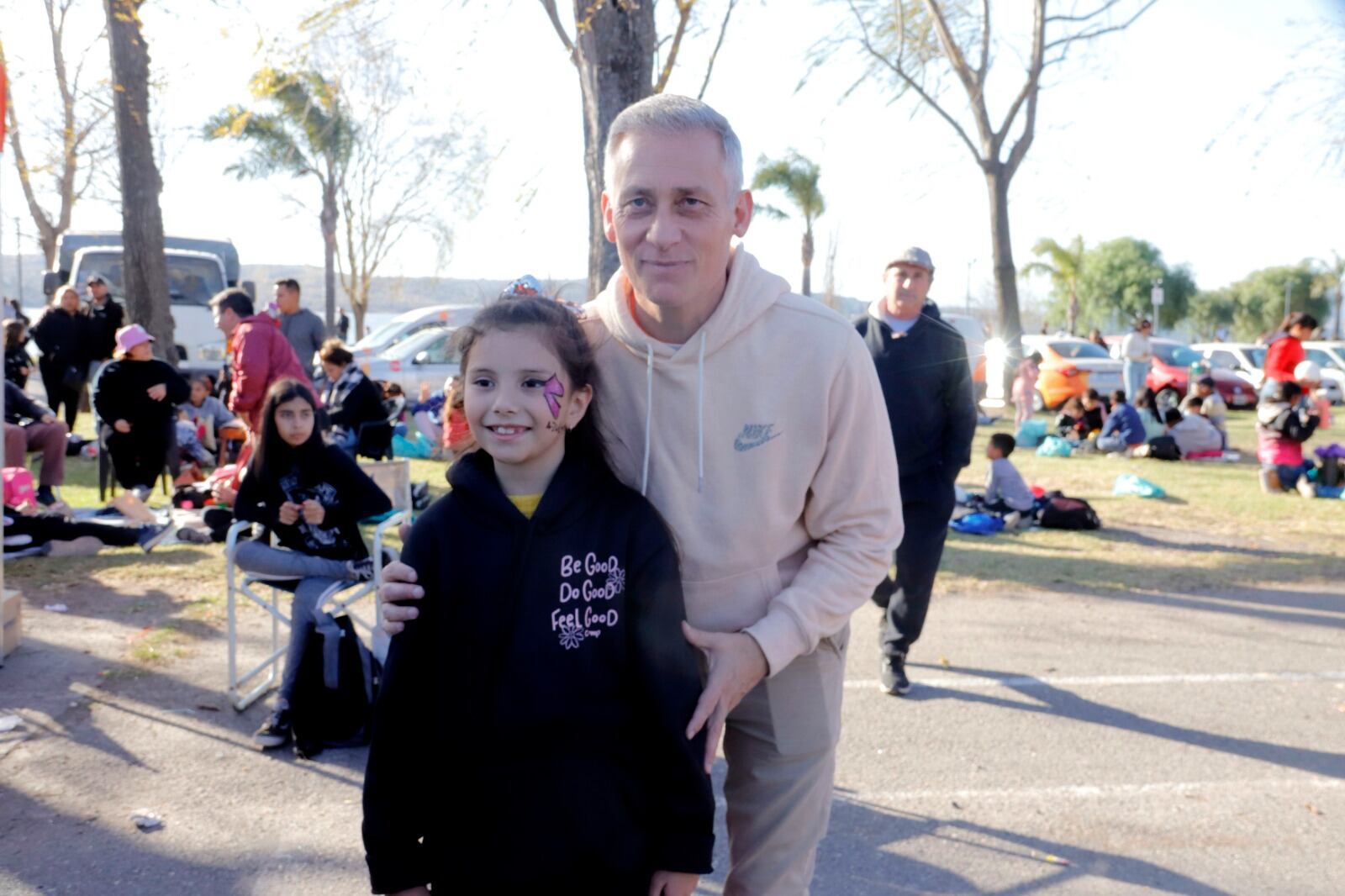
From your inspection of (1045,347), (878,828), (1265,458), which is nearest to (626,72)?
(878,828)

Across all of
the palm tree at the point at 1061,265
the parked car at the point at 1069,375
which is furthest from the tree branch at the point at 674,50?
the palm tree at the point at 1061,265

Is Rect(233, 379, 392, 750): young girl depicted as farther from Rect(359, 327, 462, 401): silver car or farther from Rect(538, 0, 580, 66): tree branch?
Rect(359, 327, 462, 401): silver car

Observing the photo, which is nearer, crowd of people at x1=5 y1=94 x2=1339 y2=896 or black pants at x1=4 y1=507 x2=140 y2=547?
crowd of people at x1=5 y1=94 x2=1339 y2=896

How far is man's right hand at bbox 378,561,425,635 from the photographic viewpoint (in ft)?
6.62

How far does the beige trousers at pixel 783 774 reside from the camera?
2.30 meters

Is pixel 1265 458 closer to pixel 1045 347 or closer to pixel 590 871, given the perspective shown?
pixel 1045 347

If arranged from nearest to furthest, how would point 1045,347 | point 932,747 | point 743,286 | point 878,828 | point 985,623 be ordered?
point 743,286
point 878,828
point 932,747
point 985,623
point 1045,347

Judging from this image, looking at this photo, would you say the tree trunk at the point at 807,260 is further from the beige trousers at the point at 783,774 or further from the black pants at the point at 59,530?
the beige trousers at the point at 783,774

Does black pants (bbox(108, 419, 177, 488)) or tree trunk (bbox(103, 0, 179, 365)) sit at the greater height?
tree trunk (bbox(103, 0, 179, 365))

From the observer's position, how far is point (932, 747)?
5.01 meters

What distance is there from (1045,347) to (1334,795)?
69.3 ft

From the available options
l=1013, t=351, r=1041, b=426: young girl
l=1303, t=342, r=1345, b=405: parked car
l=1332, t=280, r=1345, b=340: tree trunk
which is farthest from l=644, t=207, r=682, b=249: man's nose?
l=1332, t=280, r=1345, b=340: tree trunk

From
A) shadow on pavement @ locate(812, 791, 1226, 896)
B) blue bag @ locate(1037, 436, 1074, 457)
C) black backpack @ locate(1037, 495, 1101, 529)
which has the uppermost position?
blue bag @ locate(1037, 436, 1074, 457)

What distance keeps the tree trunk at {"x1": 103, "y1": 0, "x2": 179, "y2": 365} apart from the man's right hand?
44.4 feet
